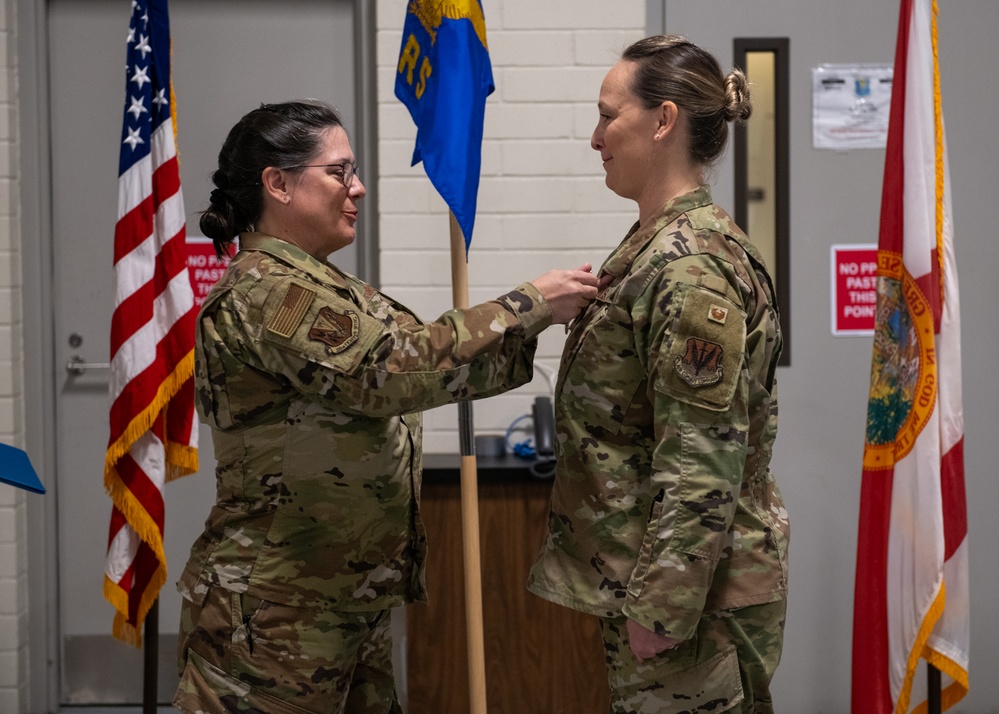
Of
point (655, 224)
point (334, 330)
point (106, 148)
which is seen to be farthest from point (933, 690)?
point (106, 148)

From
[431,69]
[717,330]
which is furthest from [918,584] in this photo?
[431,69]

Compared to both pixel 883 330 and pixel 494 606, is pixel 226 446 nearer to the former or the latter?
pixel 494 606

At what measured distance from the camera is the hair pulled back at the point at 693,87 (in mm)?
1577

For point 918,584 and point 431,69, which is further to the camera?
point 918,584

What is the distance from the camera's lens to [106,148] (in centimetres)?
312

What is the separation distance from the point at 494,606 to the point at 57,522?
1448 mm

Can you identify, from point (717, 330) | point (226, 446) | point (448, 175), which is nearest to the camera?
point (717, 330)

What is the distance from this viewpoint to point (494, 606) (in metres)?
2.73

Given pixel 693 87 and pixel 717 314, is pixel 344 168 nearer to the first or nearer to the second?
pixel 693 87

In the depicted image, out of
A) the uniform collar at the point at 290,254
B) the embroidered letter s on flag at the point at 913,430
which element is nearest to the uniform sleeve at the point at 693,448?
the uniform collar at the point at 290,254

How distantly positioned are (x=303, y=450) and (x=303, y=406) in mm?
73

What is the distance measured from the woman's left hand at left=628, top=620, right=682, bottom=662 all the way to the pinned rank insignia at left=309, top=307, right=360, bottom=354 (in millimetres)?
609

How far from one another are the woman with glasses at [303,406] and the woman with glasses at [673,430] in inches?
6.3

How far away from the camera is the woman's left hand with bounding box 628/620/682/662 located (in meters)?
1.46
